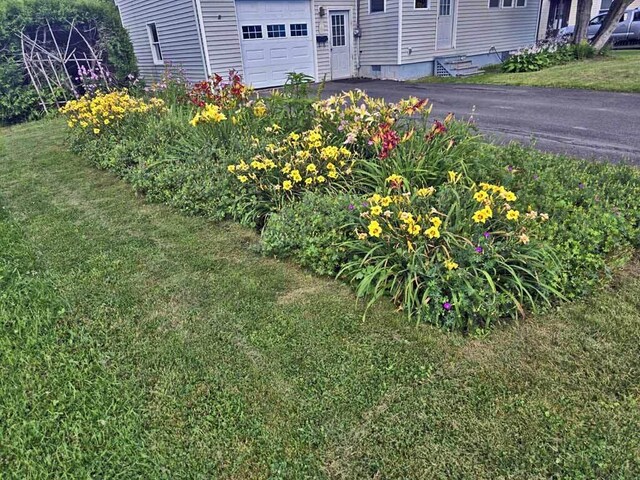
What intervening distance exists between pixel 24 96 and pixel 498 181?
1161cm

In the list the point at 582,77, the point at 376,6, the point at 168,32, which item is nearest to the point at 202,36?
the point at 168,32

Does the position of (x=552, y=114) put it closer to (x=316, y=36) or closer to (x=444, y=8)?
(x=316, y=36)

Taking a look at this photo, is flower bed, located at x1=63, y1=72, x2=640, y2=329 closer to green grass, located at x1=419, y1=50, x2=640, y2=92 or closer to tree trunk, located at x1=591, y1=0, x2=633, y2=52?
green grass, located at x1=419, y1=50, x2=640, y2=92

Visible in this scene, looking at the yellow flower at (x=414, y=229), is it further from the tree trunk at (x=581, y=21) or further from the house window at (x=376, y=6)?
the tree trunk at (x=581, y=21)

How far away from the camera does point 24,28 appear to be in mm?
10469

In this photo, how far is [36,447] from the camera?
1.93 metres

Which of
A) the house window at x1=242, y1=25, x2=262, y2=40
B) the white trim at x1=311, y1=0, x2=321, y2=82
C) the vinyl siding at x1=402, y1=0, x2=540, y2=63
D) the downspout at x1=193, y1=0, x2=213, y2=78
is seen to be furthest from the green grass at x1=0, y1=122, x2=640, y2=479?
the vinyl siding at x1=402, y1=0, x2=540, y2=63

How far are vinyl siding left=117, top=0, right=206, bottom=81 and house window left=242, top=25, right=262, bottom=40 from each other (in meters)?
1.27

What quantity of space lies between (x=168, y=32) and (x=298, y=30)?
12.3 feet

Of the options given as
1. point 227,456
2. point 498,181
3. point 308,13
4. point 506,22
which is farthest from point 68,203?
point 506,22

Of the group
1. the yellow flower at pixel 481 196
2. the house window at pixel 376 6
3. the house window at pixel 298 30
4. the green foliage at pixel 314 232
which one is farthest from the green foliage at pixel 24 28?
the yellow flower at pixel 481 196

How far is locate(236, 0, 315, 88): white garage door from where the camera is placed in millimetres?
11992

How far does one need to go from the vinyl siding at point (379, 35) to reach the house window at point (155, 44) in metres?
6.49

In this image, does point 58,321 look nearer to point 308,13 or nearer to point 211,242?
point 211,242
